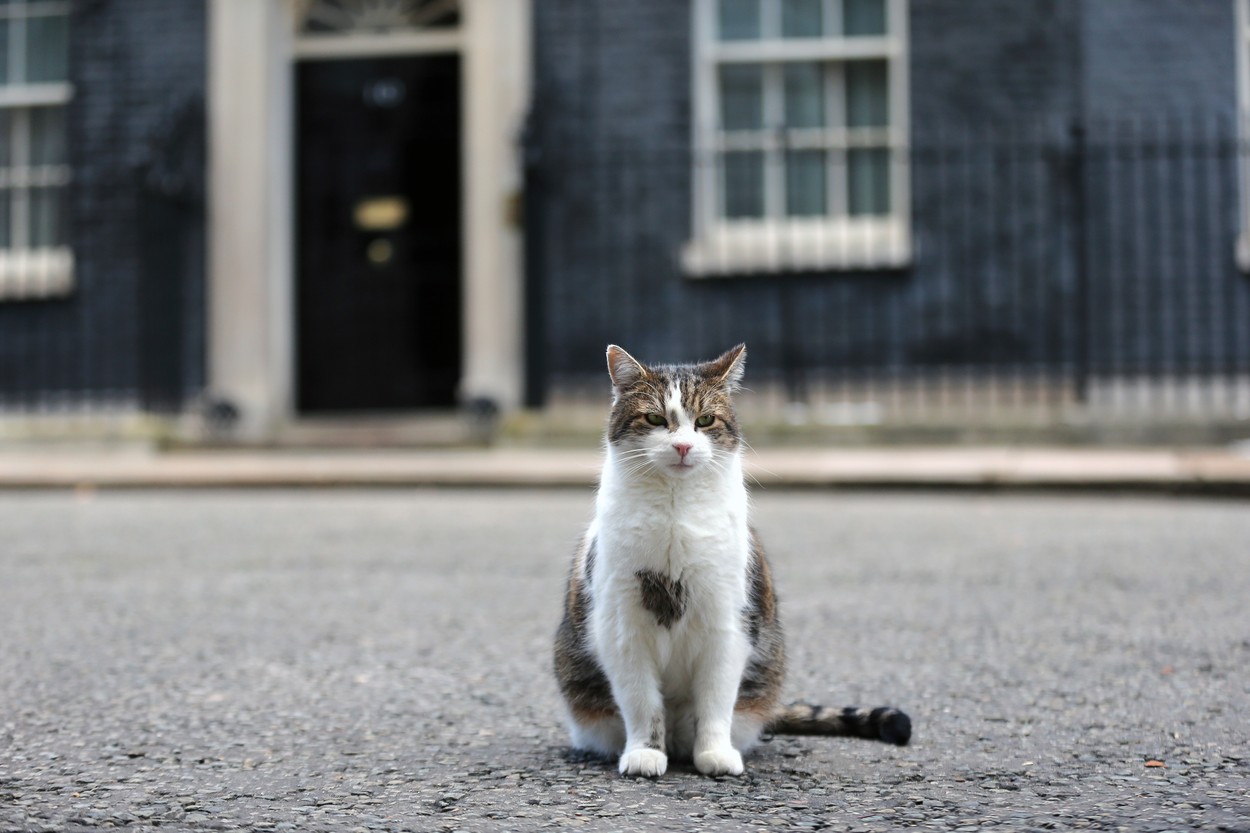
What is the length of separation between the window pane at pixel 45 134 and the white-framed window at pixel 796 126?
521cm

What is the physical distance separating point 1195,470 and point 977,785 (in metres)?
5.98

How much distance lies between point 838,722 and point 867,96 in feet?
29.7

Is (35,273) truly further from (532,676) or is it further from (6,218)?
(532,676)

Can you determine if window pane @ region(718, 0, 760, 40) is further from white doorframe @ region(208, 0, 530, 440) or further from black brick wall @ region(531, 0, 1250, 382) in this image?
white doorframe @ region(208, 0, 530, 440)

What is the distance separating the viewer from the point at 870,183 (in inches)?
457

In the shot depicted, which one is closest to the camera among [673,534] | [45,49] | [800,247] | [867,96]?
[673,534]

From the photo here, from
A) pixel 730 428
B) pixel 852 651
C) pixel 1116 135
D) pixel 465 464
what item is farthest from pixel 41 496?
pixel 1116 135

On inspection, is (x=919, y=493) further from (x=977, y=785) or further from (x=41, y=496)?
(x=977, y=785)

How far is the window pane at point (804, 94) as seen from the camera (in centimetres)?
1176

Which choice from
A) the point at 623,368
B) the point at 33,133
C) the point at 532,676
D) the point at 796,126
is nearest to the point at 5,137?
the point at 33,133

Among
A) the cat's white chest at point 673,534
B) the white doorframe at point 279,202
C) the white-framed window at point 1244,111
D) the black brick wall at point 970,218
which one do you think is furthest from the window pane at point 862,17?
the cat's white chest at point 673,534

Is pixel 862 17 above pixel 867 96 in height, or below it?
above

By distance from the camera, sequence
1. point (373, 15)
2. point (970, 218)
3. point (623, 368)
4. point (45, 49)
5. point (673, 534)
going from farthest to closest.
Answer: point (45, 49) → point (373, 15) → point (970, 218) → point (623, 368) → point (673, 534)

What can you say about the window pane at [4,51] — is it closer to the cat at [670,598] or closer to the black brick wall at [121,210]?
the black brick wall at [121,210]
